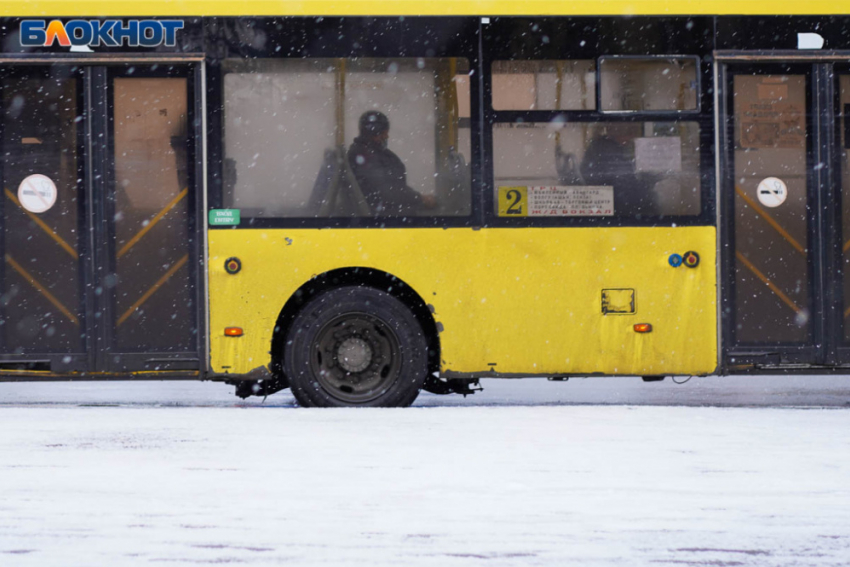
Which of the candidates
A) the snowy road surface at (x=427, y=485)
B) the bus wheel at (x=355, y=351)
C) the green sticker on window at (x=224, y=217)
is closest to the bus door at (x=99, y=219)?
the green sticker on window at (x=224, y=217)

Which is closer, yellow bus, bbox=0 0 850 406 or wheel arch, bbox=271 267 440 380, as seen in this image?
yellow bus, bbox=0 0 850 406

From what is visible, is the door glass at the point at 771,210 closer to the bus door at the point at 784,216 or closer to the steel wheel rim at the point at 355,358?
the bus door at the point at 784,216

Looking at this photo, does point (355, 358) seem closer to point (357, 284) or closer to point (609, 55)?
point (357, 284)

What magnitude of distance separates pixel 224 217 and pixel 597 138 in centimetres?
279

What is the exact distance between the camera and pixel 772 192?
8984mm

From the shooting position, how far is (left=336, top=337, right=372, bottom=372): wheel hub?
29.6 ft

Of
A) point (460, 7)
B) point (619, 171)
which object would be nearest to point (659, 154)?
point (619, 171)

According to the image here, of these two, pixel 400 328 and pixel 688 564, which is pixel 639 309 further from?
pixel 688 564

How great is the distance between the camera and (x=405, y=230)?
8836 mm

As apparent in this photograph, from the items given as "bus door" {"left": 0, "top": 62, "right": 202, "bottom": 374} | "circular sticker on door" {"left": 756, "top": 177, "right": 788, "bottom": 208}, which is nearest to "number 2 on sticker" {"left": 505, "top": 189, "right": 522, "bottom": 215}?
"circular sticker on door" {"left": 756, "top": 177, "right": 788, "bottom": 208}

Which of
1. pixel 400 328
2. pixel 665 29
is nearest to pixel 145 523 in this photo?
pixel 400 328

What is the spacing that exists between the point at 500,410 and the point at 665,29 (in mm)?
3081

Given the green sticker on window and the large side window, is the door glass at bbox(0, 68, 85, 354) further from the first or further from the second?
the large side window

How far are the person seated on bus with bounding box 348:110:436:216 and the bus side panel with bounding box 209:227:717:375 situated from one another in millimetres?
196
